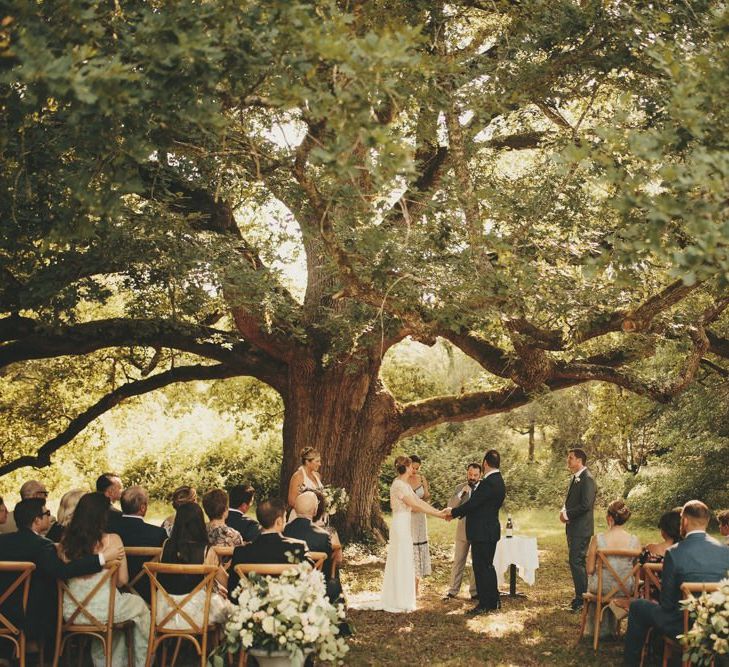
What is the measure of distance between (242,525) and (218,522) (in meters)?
0.89

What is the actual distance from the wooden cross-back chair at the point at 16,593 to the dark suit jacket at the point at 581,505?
593 centimetres

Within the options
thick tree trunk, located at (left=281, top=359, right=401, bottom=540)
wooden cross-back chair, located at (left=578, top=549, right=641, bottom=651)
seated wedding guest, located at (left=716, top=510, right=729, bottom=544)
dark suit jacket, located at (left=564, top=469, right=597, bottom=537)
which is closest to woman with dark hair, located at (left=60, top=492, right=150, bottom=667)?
wooden cross-back chair, located at (left=578, top=549, right=641, bottom=651)

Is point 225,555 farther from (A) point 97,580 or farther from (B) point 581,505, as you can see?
(B) point 581,505

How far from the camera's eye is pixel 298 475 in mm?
10398

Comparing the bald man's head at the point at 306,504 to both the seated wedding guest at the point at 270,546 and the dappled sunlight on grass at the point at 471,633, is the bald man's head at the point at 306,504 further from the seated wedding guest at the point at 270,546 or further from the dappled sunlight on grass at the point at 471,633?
the dappled sunlight on grass at the point at 471,633

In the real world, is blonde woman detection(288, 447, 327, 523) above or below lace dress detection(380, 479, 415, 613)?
above

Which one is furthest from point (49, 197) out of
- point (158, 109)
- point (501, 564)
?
point (501, 564)

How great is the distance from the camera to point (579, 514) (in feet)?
33.1

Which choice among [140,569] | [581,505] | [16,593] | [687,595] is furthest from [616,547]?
[16,593]

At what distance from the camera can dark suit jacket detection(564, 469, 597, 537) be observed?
10031 mm

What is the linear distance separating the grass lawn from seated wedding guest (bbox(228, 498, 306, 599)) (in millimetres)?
1673

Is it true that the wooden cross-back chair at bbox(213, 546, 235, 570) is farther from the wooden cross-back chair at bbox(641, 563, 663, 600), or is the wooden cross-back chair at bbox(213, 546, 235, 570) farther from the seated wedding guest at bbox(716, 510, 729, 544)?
the seated wedding guest at bbox(716, 510, 729, 544)

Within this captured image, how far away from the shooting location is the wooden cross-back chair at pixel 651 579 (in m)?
7.52

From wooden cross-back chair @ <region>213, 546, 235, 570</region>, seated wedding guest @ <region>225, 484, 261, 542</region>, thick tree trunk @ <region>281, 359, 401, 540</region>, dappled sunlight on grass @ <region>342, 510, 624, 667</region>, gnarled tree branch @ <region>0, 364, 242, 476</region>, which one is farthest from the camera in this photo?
gnarled tree branch @ <region>0, 364, 242, 476</region>
